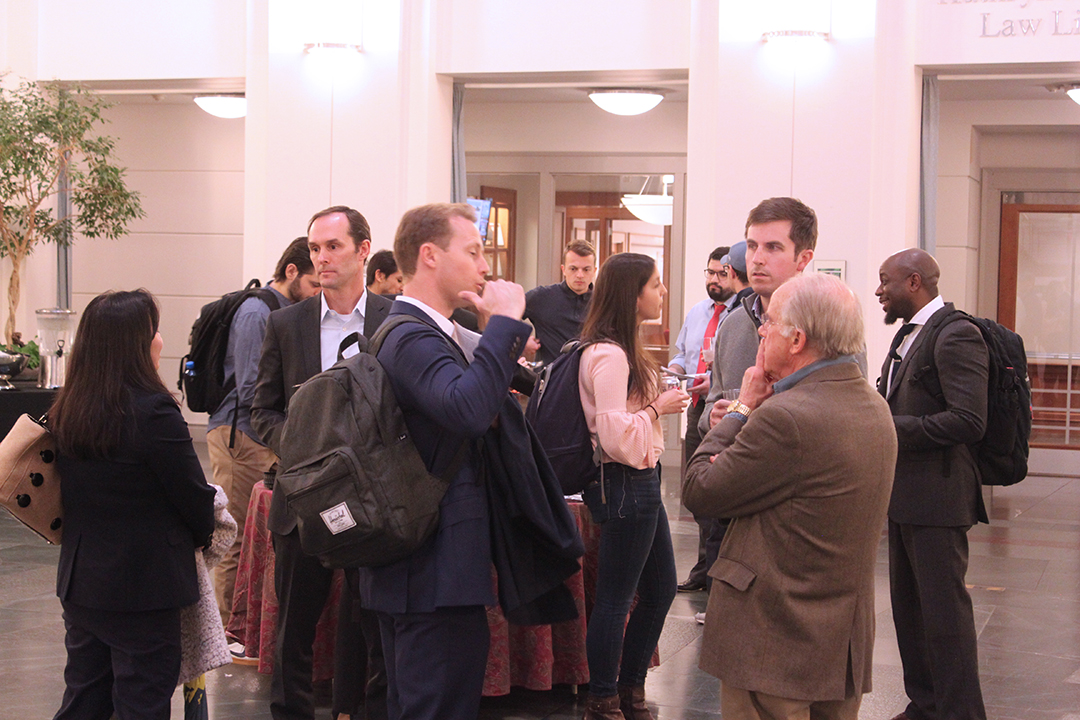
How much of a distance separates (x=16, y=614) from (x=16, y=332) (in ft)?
17.7

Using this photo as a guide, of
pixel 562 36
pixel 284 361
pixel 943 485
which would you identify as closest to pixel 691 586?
pixel 943 485

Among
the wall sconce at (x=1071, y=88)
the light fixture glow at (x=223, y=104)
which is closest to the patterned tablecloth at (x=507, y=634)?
the wall sconce at (x=1071, y=88)

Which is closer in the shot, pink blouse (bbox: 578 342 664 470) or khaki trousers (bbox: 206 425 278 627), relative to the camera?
pink blouse (bbox: 578 342 664 470)

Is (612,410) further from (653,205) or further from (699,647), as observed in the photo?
(653,205)

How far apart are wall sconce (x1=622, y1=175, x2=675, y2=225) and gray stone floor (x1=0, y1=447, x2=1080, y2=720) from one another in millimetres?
4493

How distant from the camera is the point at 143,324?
10.1ft

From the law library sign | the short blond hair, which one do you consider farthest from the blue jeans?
the law library sign

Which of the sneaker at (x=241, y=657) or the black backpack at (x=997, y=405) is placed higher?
the black backpack at (x=997, y=405)

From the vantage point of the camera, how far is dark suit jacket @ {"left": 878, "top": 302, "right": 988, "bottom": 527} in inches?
145

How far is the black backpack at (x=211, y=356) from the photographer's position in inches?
203

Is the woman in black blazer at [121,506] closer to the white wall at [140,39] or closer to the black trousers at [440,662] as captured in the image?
the black trousers at [440,662]

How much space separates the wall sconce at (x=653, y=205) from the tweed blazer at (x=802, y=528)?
9168 millimetres

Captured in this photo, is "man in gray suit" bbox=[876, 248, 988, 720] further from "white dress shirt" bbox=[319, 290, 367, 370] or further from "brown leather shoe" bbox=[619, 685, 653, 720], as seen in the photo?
"white dress shirt" bbox=[319, 290, 367, 370]

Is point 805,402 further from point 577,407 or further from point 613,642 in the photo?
point 613,642
